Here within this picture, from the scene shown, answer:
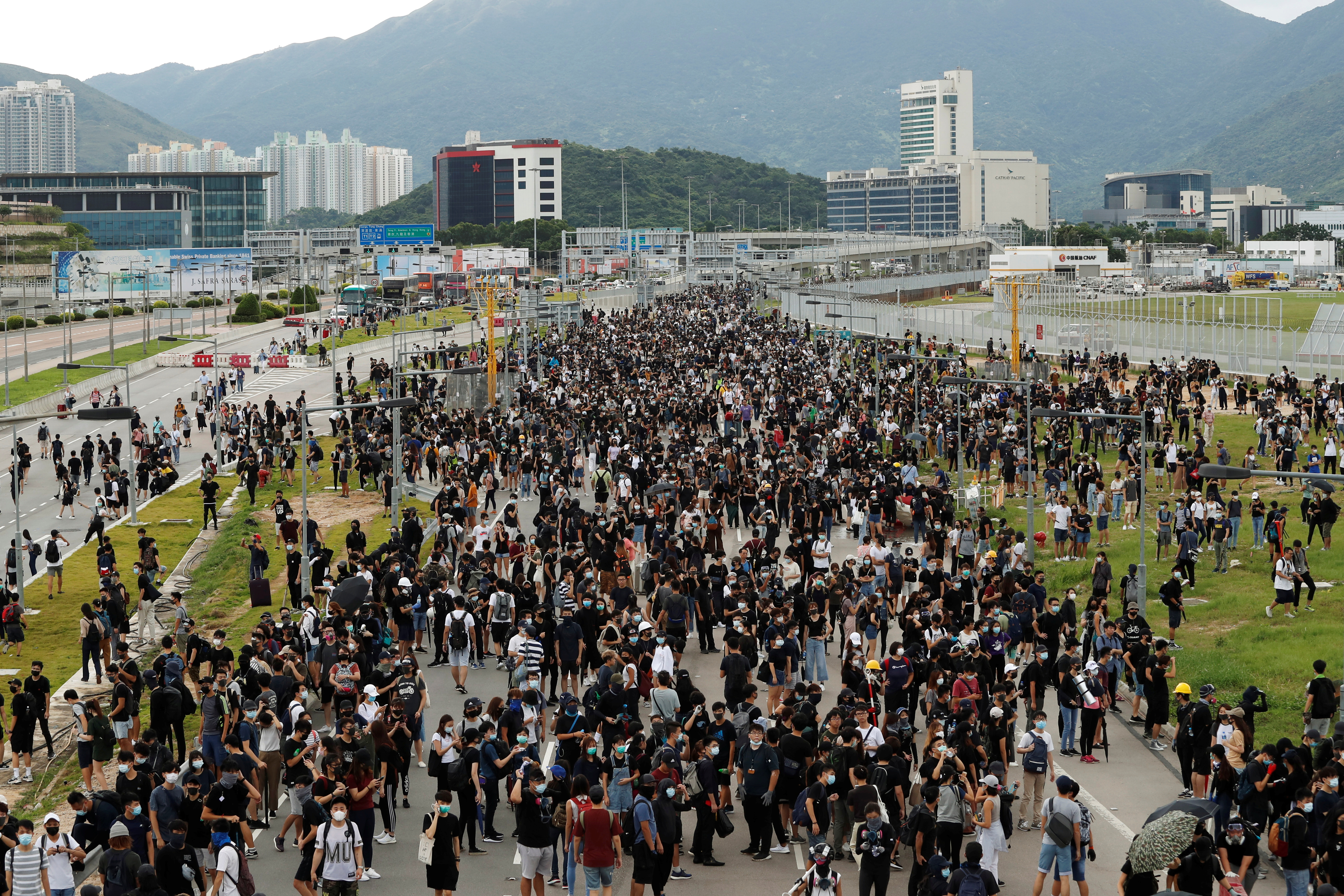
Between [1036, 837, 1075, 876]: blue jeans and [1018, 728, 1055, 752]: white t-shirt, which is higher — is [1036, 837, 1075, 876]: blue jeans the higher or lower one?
the lower one

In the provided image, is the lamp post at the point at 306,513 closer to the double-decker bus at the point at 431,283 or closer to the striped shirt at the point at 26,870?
the striped shirt at the point at 26,870

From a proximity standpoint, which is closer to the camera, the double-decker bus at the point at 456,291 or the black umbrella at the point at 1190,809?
the black umbrella at the point at 1190,809

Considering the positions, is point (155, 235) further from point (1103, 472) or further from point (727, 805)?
point (727, 805)

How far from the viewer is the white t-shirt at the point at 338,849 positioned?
11.4 m

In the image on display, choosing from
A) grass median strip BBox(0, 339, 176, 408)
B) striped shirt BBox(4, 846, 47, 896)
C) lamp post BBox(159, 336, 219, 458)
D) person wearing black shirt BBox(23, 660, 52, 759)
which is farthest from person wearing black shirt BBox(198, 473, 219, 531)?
grass median strip BBox(0, 339, 176, 408)

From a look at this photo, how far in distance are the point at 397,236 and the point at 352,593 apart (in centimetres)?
12011

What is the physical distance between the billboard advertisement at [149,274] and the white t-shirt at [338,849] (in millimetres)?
91069

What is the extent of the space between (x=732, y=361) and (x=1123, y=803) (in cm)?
4217

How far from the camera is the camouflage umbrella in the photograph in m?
10.5

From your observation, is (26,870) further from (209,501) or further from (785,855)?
(209,501)

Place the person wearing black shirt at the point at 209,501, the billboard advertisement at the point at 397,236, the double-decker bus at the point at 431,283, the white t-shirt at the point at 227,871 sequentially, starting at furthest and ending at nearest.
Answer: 1. the billboard advertisement at the point at 397,236
2. the double-decker bus at the point at 431,283
3. the person wearing black shirt at the point at 209,501
4. the white t-shirt at the point at 227,871

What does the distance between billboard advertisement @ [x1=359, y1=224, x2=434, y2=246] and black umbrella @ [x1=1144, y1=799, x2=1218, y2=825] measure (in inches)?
5064

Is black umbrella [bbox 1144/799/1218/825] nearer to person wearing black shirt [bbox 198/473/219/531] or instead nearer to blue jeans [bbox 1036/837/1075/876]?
blue jeans [bbox 1036/837/1075/876]

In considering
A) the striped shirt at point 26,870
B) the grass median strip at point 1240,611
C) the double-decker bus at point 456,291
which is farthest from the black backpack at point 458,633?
the double-decker bus at point 456,291
